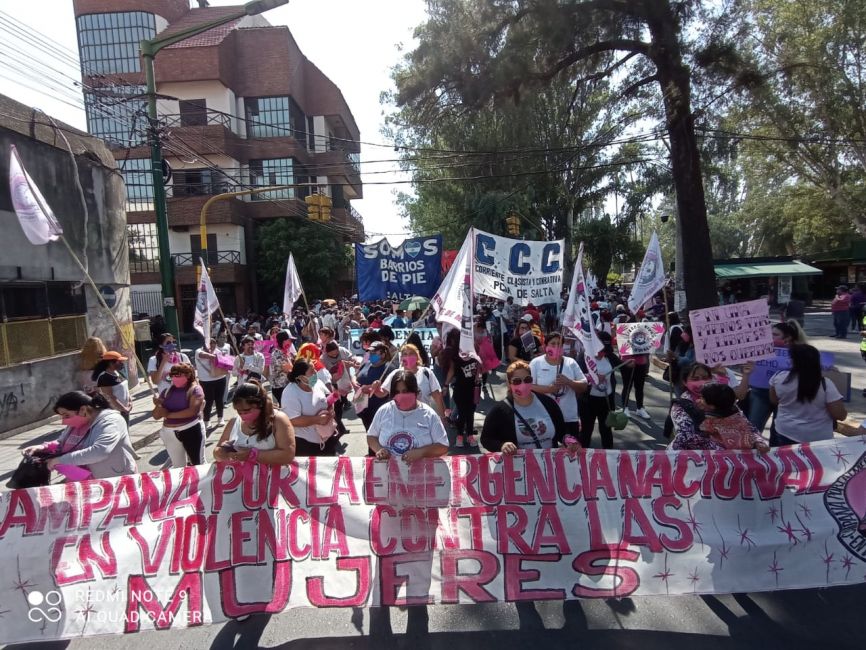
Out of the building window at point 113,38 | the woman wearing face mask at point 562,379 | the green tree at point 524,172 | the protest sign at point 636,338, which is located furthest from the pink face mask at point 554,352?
the building window at point 113,38

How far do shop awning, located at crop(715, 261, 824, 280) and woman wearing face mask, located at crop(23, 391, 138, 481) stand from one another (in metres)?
29.6

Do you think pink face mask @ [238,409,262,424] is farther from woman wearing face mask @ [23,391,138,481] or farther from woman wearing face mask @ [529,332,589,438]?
woman wearing face mask @ [529,332,589,438]

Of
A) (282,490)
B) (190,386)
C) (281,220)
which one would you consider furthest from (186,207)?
(282,490)

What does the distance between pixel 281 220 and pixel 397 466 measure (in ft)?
98.9

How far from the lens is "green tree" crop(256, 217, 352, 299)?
105 ft

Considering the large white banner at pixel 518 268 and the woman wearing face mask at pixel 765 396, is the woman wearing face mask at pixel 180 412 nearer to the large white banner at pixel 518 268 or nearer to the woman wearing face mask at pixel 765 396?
the large white banner at pixel 518 268

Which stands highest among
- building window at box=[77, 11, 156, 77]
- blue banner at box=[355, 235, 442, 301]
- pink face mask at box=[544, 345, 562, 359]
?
building window at box=[77, 11, 156, 77]

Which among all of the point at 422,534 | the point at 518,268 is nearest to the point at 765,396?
the point at 518,268

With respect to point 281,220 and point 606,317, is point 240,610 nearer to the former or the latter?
point 606,317

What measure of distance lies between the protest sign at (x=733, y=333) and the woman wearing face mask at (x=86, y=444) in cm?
520

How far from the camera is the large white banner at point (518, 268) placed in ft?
24.1

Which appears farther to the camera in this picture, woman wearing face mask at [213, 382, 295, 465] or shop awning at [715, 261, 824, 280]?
shop awning at [715, 261, 824, 280]

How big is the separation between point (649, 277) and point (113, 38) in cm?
3604

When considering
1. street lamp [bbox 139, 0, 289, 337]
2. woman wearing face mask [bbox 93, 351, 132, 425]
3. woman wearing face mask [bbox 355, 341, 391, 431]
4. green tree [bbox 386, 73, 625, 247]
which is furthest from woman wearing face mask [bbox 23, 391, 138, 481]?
green tree [bbox 386, 73, 625, 247]
